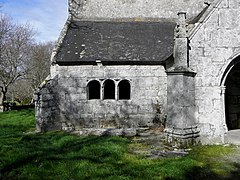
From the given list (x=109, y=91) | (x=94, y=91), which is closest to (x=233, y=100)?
(x=109, y=91)

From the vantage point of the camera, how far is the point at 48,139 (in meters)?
8.69

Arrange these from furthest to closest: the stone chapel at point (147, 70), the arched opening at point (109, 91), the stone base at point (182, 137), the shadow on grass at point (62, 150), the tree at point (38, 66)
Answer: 1. the tree at point (38, 66)
2. the arched opening at point (109, 91)
3. the stone chapel at point (147, 70)
4. the stone base at point (182, 137)
5. the shadow on grass at point (62, 150)

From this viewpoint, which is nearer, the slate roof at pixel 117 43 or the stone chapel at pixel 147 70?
the stone chapel at pixel 147 70

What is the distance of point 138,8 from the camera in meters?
14.5

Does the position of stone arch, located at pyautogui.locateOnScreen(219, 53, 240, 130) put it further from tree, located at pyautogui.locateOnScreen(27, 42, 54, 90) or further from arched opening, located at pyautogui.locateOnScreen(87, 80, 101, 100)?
tree, located at pyautogui.locateOnScreen(27, 42, 54, 90)

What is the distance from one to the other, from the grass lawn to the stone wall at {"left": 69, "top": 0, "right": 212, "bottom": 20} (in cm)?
872

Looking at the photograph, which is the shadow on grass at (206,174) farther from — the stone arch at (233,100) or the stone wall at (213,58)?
the stone arch at (233,100)

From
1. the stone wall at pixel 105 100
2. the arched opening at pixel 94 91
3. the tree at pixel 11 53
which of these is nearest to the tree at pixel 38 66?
the tree at pixel 11 53

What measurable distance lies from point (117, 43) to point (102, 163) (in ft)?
23.9

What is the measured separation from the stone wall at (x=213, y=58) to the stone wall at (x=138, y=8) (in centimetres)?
719

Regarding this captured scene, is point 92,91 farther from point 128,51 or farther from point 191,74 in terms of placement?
point 191,74

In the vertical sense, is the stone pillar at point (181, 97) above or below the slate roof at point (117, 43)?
below

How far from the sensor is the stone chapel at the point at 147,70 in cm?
734

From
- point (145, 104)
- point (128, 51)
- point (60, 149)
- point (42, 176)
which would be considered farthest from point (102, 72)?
point (42, 176)
